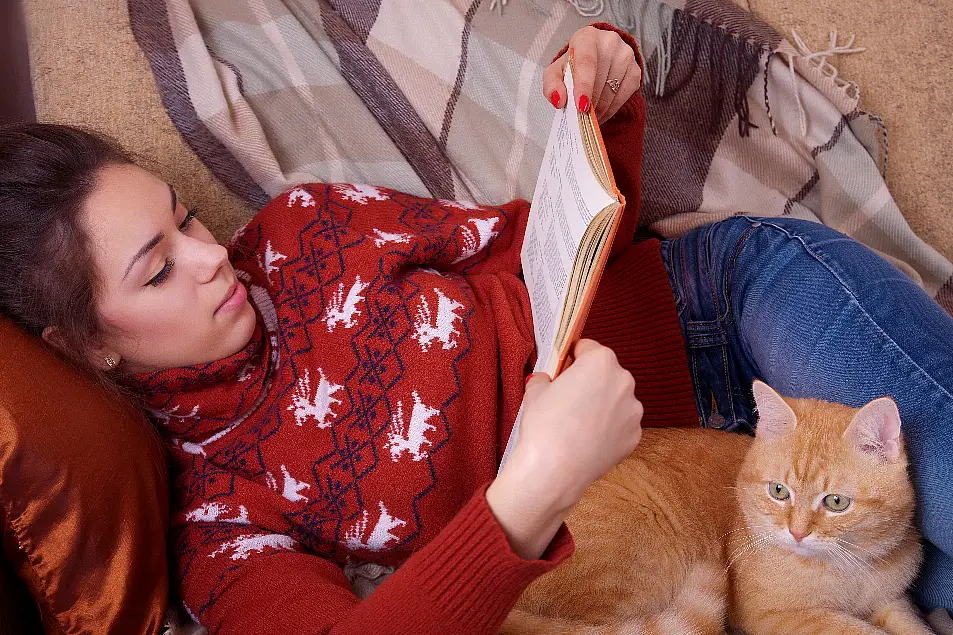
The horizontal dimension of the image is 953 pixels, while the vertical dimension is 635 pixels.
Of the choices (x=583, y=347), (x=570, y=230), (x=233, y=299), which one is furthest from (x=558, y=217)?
(x=233, y=299)

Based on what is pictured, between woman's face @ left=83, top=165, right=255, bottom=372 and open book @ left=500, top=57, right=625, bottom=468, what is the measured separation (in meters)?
0.51

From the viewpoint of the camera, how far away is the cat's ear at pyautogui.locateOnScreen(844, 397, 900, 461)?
1028 millimetres

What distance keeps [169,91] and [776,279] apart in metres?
1.28

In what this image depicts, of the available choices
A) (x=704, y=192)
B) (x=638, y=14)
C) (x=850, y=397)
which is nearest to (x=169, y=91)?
(x=638, y=14)

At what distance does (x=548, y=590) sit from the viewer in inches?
46.1

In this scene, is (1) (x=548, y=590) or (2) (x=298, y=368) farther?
(2) (x=298, y=368)

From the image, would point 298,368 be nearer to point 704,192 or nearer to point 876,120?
point 704,192

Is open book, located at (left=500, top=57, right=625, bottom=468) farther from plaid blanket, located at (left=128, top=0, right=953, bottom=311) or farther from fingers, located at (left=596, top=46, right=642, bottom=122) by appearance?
plaid blanket, located at (left=128, top=0, right=953, bottom=311)

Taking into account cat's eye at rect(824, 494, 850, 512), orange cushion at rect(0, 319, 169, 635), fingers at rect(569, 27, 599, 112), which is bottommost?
orange cushion at rect(0, 319, 169, 635)

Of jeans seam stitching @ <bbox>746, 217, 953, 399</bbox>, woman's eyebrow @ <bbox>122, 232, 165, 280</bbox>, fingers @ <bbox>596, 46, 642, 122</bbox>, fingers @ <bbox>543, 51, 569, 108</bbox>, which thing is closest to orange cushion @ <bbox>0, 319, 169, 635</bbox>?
woman's eyebrow @ <bbox>122, 232, 165, 280</bbox>

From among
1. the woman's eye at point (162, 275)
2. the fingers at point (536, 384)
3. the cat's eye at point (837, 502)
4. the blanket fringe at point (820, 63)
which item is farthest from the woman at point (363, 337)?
the blanket fringe at point (820, 63)

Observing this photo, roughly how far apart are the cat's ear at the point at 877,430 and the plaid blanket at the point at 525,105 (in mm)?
717

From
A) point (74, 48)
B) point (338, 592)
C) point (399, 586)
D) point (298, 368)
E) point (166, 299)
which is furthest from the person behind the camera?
point (74, 48)

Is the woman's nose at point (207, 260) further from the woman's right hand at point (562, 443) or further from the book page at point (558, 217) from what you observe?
the woman's right hand at point (562, 443)
